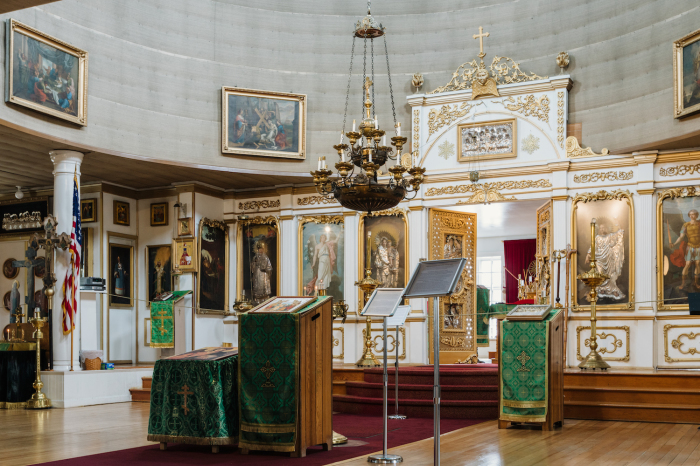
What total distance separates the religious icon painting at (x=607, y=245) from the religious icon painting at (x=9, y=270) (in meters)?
10.7

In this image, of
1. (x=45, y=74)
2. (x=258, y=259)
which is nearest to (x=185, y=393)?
(x=45, y=74)

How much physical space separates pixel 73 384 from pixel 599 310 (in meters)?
8.18

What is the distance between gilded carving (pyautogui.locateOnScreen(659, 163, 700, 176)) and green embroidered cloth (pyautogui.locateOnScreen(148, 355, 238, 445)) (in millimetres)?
8061

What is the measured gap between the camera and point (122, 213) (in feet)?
47.6

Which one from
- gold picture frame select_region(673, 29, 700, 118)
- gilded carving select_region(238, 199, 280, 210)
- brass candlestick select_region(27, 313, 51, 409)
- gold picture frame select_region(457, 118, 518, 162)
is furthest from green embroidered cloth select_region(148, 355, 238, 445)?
gilded carving select_region(238, 199, 280, 210)

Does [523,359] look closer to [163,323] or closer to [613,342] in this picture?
[613,342]

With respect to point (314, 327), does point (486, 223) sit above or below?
above

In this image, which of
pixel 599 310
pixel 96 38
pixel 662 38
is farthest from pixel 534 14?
pixel 96 38

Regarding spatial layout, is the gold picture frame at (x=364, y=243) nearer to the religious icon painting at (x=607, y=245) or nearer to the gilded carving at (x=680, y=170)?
the religious icon painting at (x=607, y=245)

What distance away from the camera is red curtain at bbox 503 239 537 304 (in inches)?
763

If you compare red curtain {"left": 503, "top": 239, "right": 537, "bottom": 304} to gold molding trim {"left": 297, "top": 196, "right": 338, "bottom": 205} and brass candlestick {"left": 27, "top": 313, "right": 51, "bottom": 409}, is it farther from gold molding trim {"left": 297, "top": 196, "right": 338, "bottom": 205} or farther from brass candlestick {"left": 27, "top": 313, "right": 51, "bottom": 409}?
brass candlestick {"left": 27, "top": 313, "right": 51, "bottom": 409}

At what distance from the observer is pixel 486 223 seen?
688 inches

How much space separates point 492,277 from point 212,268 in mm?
9034

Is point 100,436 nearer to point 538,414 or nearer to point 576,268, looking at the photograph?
point 538,414
